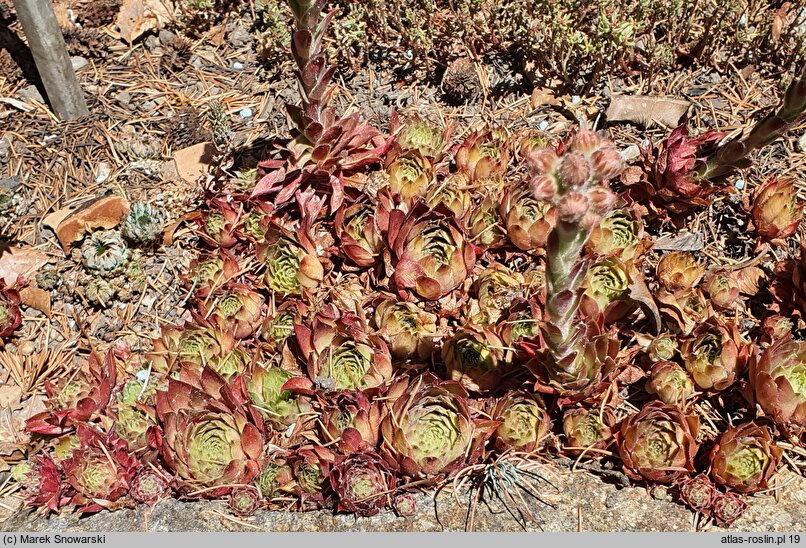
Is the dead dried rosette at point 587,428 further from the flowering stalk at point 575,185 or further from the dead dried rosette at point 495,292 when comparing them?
the flowering stalk at point 575,185

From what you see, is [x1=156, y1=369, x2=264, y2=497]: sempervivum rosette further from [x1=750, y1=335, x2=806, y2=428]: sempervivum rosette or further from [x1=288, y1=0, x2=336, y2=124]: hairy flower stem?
[x1=750, y1=335, x2=806, y2=428]: sempervivum rosette

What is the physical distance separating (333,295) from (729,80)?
2.41 meters

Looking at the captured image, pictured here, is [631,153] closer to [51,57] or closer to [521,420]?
[521,420]

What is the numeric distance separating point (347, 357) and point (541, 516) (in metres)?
0.93

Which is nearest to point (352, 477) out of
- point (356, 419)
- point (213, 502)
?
point (356, 419)

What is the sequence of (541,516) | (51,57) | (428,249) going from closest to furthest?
(541,516), (428,249), (51,57)

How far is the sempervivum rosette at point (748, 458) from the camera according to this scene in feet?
7.61

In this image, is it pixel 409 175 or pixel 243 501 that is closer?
pixel 243 501

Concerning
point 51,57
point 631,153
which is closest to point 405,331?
point 631,153

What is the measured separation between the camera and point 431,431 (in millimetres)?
2447

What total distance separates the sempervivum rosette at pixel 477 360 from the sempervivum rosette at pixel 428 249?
0.98 feet

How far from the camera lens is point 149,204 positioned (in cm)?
349

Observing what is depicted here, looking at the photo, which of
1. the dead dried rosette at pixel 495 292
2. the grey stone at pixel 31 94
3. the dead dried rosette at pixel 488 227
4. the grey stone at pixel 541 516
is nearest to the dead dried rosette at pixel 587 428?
the grey stone at pixel 541 516

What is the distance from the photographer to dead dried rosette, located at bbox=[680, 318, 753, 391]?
2.56m
